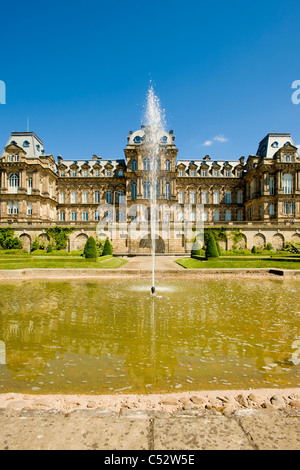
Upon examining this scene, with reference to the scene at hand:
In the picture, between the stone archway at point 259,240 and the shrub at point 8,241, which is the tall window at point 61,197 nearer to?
the shrub at point 8,241

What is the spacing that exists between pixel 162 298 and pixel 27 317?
4845 mm

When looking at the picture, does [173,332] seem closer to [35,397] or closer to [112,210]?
[35,397]

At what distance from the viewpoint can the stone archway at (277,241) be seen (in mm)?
37719

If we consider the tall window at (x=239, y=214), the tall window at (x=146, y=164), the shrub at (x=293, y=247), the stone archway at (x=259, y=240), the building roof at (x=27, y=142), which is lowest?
the shrub at (x=293, y=247)


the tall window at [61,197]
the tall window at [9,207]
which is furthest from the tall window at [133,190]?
the tall window at [9,207]

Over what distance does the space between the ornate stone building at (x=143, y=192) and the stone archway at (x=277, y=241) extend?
13 centimetres

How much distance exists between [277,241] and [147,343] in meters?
37.1

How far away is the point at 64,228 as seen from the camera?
38.5m

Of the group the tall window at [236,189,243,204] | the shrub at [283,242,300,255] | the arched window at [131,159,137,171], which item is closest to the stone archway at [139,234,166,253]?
the shrub at [283,242,300,255]

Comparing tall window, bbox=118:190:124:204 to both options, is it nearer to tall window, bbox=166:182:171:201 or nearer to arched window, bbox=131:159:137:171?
arched window, bbox=131:159:137:171

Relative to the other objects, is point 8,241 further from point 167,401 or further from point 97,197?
point 167,401

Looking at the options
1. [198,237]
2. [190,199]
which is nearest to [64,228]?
[198,237]

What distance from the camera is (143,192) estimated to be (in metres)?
48.8

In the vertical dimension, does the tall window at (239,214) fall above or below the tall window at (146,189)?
below
